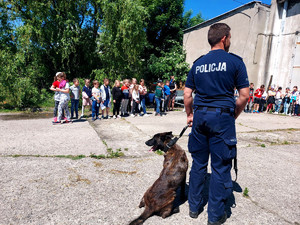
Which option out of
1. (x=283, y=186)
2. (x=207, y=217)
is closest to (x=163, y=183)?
(x=207, y=217)

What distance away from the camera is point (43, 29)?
968 cm

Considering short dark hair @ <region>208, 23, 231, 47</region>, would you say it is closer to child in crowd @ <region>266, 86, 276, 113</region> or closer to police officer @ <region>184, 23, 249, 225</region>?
police officer @ <region>184, 23, 249, 225</region>

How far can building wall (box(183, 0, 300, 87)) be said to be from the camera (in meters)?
12.5

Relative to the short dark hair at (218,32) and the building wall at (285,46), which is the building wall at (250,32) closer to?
the building wall at (285,46)

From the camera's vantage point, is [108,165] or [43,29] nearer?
[108,165]

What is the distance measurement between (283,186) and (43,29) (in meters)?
10.9

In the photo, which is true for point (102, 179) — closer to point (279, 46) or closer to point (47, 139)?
point (47, 139)

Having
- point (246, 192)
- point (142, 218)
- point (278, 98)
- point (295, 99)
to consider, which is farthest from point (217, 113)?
point (278, 98)

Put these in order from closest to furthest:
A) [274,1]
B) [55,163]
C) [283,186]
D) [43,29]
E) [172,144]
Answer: [172,144], [283,186], [55,163], [43,29], [274,1]

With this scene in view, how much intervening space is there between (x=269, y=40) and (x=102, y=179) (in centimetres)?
1416

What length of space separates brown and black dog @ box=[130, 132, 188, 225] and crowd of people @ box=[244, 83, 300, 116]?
11.2 m

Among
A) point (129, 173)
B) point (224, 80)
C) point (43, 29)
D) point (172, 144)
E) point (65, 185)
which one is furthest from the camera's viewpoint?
point (43, 29)

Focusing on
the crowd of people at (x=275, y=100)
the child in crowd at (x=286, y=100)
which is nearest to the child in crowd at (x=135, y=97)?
the crowd of people at (x=275, y=100)

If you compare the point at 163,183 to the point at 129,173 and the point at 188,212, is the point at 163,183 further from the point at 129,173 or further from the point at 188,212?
the point at 129,173
